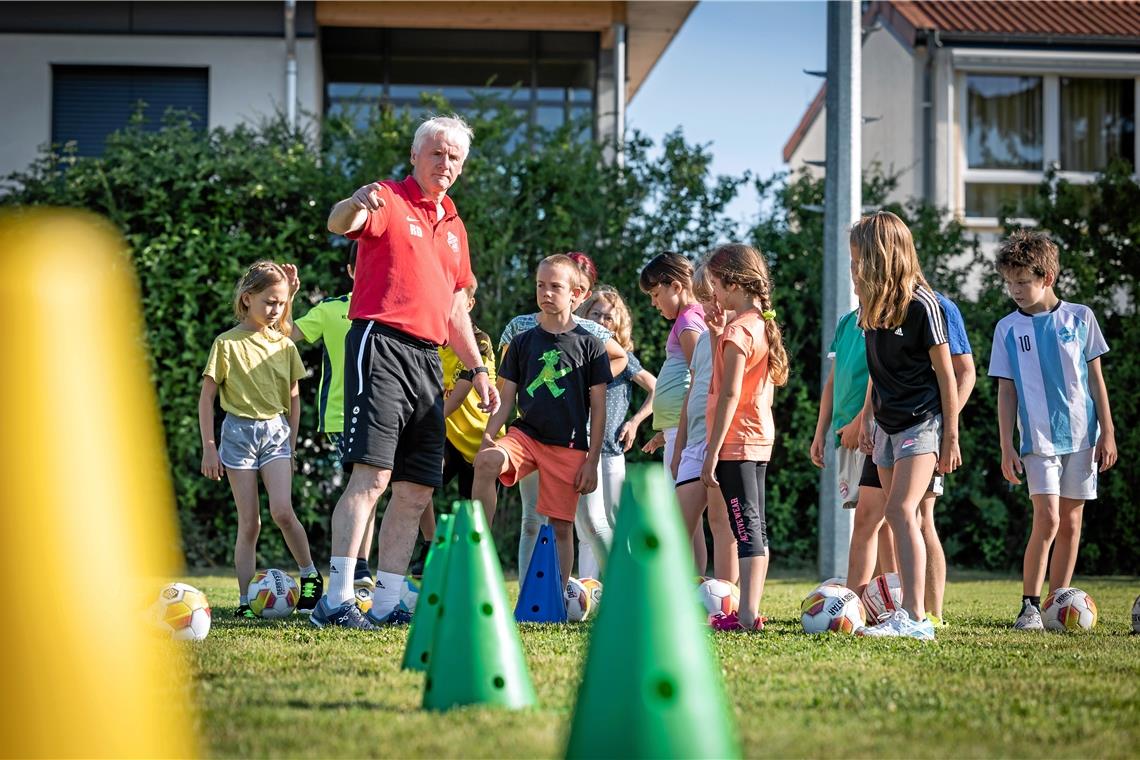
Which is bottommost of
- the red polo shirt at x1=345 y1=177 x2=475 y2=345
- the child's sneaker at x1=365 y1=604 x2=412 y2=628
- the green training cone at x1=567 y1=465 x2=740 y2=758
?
the child's sneaker at x1=365 y1=604 x2=412 y2=628

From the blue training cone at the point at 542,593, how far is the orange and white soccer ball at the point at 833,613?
1.23m

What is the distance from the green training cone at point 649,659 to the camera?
287 centimetres

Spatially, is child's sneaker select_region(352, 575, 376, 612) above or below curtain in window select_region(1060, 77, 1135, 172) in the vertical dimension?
below

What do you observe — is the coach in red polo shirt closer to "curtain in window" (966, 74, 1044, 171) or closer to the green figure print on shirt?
the green figure print on shirt

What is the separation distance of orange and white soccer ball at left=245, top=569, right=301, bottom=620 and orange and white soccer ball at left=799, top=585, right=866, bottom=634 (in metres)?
2.69

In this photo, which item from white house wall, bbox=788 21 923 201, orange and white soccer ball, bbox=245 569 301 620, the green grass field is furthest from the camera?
white house wall, bbox=788 21 923 201

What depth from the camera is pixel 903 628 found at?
5.73m

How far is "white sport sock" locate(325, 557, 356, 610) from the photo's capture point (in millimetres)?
5797

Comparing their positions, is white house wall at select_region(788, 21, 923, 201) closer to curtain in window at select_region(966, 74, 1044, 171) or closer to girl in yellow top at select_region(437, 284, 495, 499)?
curtain in window at select_region(966, 74, 1044, 171)

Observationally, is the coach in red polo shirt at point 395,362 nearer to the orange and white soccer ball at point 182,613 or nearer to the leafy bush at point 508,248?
the orange and white soccer ball at point 182,613

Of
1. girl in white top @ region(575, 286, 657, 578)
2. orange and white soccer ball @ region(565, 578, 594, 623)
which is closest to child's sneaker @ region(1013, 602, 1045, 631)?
orange and white soccer ball @ region(565, 578, 594, 623)

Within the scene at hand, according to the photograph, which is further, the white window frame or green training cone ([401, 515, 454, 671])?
the white window frame

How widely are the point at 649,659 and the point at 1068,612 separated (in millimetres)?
4241

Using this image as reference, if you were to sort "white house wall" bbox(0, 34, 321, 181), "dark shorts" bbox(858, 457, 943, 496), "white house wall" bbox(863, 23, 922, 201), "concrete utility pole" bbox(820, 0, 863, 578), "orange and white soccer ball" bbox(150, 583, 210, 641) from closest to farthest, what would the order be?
"orange and white soccer ball" bbox(150, 583, 210, 641) → "dark shorts" bbox(858, 457, 943, 496) → "concrete utility pole" bbox(820, 0, 863, 578) → "white house wall" bbox(0, 34, 321, 181) → "white house wall" bbox(863, 23, 922, 201)
